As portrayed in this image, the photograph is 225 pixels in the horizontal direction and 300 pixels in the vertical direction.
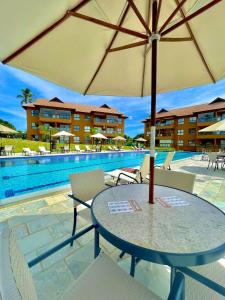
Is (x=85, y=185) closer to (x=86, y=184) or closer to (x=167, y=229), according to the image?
(x=86, y=184)

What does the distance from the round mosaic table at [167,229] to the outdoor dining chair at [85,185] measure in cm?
73

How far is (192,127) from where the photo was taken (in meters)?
33.3

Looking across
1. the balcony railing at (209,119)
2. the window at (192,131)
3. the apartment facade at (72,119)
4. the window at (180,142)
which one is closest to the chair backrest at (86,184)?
the apartment facade at (72,119)

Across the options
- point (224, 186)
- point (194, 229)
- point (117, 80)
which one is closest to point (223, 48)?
point (117, 80)

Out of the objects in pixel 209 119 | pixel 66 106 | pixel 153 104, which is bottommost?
pixel 153 104

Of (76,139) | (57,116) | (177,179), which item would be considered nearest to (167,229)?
(177,179)

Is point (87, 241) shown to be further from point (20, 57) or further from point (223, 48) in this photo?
point (223, 48)

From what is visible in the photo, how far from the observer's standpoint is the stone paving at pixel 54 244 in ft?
5.32

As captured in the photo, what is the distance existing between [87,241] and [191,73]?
332cm

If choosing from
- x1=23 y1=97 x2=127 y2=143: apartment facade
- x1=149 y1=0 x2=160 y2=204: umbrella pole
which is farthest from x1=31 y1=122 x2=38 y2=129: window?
x1=149 y1=0 x2=160 y2=204: umbrella pole

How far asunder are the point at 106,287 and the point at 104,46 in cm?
293

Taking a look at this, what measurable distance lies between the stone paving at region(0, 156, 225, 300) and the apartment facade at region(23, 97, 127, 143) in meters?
27.0

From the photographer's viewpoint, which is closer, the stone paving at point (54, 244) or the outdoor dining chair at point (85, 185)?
the stone paving at point (54, 244)

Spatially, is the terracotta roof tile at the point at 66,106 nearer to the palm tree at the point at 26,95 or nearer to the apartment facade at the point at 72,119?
the apartment facade at the point at 72,119
